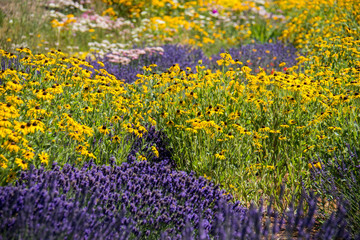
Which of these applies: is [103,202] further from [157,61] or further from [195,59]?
[195,59]

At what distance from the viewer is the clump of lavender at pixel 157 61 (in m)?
7.62

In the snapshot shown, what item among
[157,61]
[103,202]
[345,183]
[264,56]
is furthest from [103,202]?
[264,56]

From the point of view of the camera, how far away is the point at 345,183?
372 cm

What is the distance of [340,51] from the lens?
22.0 feet

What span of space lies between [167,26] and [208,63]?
A: 129 inches

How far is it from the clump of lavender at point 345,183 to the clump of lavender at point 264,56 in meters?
4.54

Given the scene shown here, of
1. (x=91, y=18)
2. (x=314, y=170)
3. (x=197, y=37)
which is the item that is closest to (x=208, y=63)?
(x=197, y=37)

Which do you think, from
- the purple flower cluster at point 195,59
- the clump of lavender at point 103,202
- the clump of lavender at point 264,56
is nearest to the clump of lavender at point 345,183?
the clump of lavender at point 103,202

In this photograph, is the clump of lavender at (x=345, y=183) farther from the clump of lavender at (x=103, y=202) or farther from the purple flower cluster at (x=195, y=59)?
the purple flower cluster at (x=195, y=59)

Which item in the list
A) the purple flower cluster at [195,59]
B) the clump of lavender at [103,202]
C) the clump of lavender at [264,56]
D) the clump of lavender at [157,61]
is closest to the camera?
the clump of lavender at [103,202]

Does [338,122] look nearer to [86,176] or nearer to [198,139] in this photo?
[198,139]

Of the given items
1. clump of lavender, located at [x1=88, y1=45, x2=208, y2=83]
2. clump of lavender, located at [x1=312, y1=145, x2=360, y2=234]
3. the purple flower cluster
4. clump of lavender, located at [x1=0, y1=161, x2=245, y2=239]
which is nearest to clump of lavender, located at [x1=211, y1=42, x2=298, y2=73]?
the purple flower cluster

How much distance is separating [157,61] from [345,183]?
509 centimetres

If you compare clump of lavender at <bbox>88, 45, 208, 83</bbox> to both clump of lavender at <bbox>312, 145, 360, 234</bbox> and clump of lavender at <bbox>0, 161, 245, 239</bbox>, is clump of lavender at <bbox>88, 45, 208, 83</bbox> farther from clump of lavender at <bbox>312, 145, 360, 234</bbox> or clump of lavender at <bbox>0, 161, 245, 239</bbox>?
clump of lavender at <bbox>312, 145, 360, 234</bbox>
